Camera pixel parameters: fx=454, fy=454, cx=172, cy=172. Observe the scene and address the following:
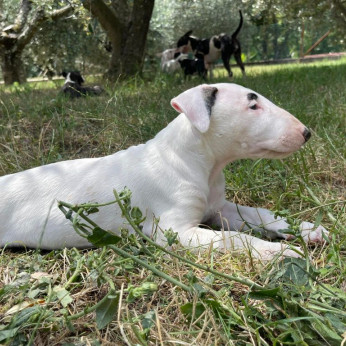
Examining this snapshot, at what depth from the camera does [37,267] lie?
199cm

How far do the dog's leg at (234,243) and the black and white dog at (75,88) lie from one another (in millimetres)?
3376

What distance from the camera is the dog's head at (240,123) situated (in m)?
2.09

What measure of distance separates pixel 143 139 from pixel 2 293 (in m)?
2.14

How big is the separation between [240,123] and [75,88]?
4.04 m

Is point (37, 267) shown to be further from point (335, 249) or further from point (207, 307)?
point (335, 249)

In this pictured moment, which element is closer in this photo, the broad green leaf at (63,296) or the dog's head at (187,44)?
the broad green leaf at (63,296)

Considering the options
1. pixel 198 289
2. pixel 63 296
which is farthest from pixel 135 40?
pixel 198 289

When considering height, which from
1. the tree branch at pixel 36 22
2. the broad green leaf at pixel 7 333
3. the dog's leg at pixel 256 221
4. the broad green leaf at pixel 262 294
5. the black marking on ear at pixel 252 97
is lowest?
the dog's leg at pixel 256 221

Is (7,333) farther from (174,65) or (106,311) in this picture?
(174,65)

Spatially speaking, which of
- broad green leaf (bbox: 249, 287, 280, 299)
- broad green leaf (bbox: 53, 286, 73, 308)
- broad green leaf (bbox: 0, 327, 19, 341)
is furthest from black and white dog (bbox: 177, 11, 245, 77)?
broad green leaf (bbox: 0, 327, 19, 341)

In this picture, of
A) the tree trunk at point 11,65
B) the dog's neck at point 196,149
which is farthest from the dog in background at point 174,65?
the dog's neck at point 196,149

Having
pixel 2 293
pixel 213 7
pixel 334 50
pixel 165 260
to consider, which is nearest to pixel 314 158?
pixel 165 260

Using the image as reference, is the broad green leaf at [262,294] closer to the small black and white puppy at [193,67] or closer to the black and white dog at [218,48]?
the small black and white puppy at [193,67]

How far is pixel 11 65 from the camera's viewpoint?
11883 millimetres
